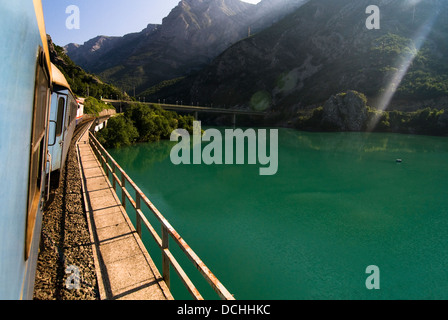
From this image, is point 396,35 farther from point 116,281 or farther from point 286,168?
Result: point 116,281

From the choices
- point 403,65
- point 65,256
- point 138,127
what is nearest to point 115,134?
point 138,127

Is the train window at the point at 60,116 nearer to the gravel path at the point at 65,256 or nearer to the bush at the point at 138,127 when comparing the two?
the gravel path at the point at 65,256

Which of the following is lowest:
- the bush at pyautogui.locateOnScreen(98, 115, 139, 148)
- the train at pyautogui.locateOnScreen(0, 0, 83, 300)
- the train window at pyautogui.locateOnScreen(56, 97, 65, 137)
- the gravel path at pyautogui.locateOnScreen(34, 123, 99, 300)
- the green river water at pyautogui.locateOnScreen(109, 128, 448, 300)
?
the green river water at pyautogui.locateOnScreen(109, 128, 448, 300)

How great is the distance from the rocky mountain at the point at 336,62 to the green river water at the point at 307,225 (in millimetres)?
57905

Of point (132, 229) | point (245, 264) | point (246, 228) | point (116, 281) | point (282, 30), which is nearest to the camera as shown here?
point (116, 281)

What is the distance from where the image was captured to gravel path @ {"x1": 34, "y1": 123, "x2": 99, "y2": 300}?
4.66 m

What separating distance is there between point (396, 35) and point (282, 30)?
6078 cm

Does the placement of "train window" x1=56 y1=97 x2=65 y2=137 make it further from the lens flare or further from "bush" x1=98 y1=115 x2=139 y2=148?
the lens flare

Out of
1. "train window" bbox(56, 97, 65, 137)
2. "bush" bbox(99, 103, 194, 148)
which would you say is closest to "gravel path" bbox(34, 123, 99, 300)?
"train window" bbox(56, 97, 65, 137)

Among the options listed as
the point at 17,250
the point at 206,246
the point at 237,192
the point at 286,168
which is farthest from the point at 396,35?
the point at 17,250

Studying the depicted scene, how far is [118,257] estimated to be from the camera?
549 centimetres

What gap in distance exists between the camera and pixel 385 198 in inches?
774

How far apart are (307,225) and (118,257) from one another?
11.7 meters

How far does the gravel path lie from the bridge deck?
0.66ft
